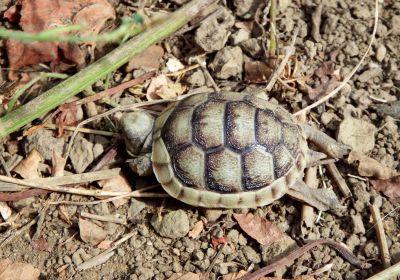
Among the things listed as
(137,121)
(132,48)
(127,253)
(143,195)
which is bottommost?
(127,253)

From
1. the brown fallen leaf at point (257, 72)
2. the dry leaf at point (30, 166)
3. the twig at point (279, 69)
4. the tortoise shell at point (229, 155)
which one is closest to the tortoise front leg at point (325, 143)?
the tortoise shell at point (229, 155)

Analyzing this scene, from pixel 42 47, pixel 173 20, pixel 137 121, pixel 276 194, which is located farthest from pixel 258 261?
pixel 42 47

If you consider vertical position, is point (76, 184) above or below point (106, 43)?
below

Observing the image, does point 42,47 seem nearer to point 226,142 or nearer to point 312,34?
point 226,142

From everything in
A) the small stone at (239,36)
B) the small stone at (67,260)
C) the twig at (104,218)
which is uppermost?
the small stone at (239,36)

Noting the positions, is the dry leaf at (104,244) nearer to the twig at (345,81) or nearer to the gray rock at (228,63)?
the gray rock at (228,63)

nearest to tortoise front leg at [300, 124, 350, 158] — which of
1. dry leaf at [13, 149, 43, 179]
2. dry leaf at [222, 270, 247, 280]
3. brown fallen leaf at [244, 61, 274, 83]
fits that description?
brown fallen leaf at [244, 61, 274, 83]

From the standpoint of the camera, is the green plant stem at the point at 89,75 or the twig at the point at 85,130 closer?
the green plant stem at the point at 89,75
